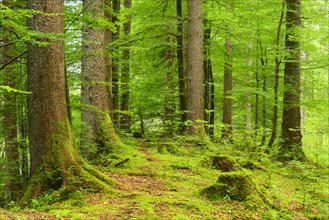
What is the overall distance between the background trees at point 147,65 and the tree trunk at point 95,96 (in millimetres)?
26

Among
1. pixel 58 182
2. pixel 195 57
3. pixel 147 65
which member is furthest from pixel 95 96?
pixel 147 65

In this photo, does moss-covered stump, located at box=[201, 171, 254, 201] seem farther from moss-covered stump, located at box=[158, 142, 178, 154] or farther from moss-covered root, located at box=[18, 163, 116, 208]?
moss-covered stump, located at box=[158, 142, 178, 154]

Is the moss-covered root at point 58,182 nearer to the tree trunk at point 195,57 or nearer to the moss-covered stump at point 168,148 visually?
the moss-covered stump at point 168,148

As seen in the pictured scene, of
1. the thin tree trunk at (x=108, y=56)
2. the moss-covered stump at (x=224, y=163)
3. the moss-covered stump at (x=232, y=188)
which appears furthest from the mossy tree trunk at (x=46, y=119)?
the thin tree trunk at (x=108, y=56)

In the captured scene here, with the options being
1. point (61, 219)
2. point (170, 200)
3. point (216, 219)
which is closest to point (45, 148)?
point (61, 219)

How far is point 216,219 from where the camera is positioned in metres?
4.59

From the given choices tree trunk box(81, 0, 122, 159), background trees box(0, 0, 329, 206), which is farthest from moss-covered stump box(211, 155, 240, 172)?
tree trunk box(81, 0, 122, 159)

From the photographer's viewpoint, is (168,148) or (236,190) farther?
(168,148)

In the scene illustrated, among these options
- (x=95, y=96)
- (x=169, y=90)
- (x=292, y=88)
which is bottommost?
(x=95, y=96)

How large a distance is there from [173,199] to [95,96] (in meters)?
4.20

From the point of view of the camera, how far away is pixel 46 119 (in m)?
5.33

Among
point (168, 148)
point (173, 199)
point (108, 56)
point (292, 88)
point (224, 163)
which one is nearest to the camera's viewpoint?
point (173, 199)

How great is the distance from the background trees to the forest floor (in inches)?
35.7

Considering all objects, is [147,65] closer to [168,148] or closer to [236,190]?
[168,148]
